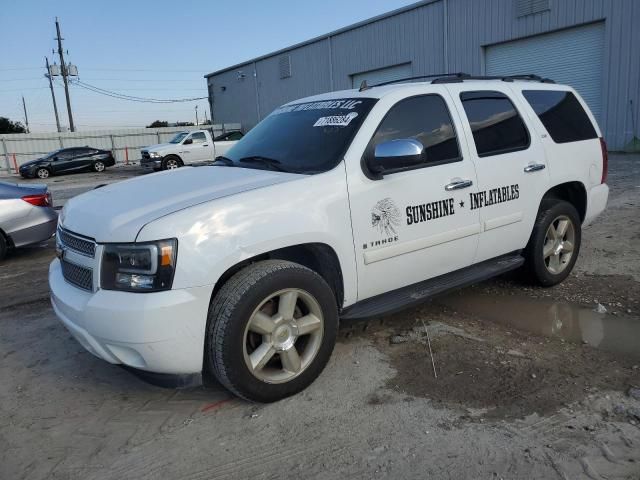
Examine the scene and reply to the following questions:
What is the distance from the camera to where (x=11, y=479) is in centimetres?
265

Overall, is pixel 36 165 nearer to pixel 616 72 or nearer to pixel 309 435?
pixel 616 72

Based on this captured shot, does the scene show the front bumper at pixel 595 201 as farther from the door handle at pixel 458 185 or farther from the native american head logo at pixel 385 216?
the native american head logo at pixel 385 216

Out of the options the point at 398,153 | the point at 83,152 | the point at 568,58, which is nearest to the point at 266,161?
the point at 398,153

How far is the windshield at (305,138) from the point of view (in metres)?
3.62

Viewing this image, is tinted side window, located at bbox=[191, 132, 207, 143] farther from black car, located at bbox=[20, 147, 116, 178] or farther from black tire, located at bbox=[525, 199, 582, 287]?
black tire, located at bbox=[525, 199, 582, 287]

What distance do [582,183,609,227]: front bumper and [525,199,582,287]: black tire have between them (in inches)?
9.3

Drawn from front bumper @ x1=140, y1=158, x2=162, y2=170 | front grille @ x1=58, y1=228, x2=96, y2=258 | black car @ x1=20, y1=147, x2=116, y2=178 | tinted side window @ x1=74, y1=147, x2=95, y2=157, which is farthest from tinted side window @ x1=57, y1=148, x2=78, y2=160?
front grille @ x1=58, y1=228, x2=96, y2=258

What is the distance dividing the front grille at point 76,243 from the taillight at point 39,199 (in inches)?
173

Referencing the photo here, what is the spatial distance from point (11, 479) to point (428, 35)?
22.8 meters

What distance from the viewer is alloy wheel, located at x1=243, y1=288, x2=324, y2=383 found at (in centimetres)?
311

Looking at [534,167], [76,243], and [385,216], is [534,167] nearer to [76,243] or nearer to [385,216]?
[385,216]

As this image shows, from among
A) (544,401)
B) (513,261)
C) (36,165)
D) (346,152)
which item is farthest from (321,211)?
(36,165)

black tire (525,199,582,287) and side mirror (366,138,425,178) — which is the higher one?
side mirror (366,138,425,178)

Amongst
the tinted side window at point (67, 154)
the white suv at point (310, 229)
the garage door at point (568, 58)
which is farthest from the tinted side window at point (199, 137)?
the white suv at point (310, 229)
